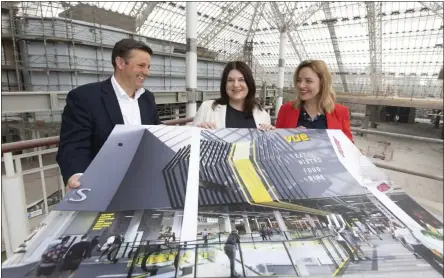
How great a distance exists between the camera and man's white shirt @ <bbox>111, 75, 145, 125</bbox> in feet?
5.52

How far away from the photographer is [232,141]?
144 cm

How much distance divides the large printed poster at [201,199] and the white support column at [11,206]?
52.3 inches

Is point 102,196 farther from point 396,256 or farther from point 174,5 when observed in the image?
point 174,5

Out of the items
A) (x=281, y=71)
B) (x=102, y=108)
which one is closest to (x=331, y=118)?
(x=102, y=108)

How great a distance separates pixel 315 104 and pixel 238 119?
624mm

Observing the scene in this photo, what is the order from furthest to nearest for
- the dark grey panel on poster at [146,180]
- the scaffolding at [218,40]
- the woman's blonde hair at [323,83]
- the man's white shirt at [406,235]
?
the scaffolding at [218,40]
the woman's blonde hair at [323,83]
the dark grey panel on poster at [146,180]
the man's white shirt at [406,235]

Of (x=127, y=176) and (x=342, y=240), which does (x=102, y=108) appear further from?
(x=342, y=240)

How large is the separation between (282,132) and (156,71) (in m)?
15.3

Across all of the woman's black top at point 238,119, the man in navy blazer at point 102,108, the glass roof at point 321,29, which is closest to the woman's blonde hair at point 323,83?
the woman's black top at point 238,119

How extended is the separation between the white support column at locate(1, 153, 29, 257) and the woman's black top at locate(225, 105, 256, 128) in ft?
5.68

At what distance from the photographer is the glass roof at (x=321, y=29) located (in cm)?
2072

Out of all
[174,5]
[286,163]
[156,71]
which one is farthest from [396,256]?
[174,5]

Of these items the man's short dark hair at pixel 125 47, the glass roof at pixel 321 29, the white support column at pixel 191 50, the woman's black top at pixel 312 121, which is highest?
the glass roof at pixel 321 29

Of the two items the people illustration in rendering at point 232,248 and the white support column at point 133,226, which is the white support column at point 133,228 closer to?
the white support column at point 133,226
